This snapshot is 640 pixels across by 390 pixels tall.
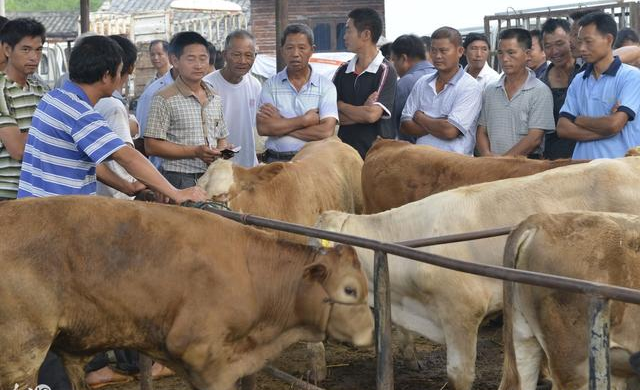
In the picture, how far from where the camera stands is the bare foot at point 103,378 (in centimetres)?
664

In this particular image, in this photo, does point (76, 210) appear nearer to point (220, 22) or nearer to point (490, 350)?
point (490, 350)

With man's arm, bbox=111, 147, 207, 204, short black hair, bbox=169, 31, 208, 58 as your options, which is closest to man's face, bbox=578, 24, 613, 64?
short black hair, bbox=169, 31, 208, 58

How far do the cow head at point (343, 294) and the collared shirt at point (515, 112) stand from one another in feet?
10.7

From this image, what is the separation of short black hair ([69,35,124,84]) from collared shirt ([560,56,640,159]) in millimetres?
3482

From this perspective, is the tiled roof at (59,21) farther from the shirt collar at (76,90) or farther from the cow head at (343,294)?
the cow head at (343,294)

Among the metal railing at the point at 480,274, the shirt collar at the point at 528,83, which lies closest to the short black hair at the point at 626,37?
the shirt collar at the point at 528,83

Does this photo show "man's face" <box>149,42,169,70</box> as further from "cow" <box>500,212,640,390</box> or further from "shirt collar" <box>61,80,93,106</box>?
"cow" <box>500,212,640,390</box>

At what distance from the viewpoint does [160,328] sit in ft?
14.4

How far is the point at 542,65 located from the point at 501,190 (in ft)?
10.5

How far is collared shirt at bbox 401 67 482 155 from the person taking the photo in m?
7.83

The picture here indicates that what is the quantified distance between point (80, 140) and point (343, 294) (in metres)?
1.55

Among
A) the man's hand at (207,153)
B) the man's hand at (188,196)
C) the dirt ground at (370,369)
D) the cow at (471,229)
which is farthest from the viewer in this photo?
the dirt ground at (370,369)

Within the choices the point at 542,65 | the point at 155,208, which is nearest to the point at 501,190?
the point at 155,208

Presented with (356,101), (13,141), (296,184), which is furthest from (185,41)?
(13,141)
